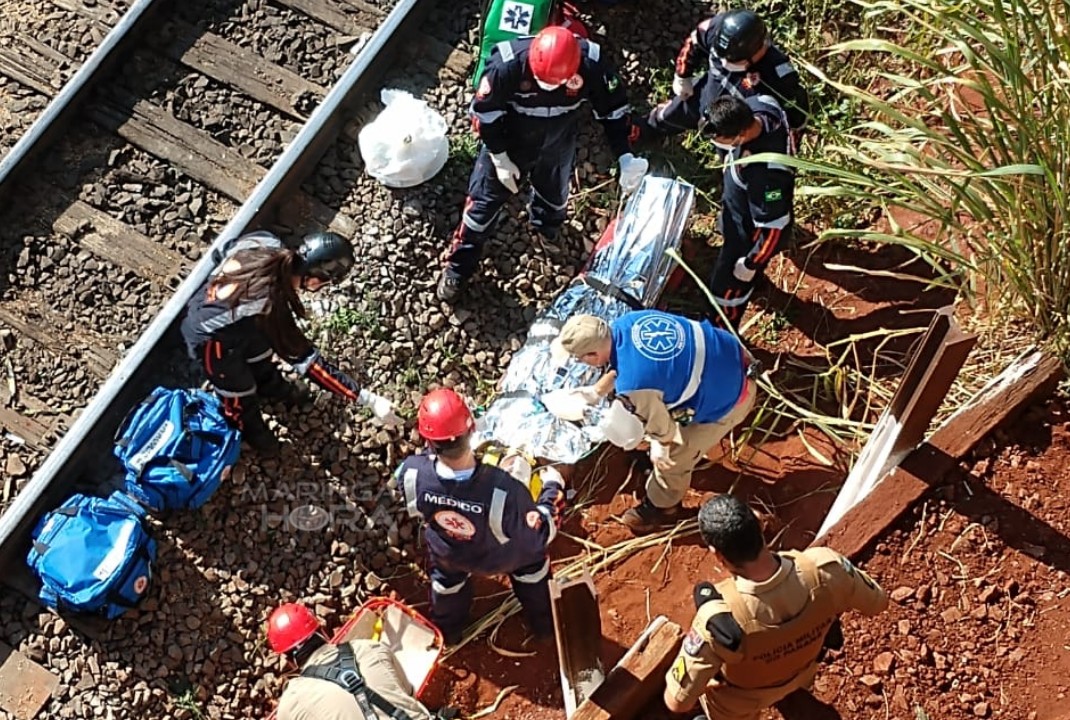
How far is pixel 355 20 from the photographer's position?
661 cm

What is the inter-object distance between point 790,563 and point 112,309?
3.90m

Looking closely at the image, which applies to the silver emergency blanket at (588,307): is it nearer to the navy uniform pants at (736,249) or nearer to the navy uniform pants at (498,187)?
the navy uniform pants at (736,249)

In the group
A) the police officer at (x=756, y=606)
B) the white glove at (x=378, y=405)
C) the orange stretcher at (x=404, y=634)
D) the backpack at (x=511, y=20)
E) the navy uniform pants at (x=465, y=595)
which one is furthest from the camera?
the backpack at (x=511, y=20)

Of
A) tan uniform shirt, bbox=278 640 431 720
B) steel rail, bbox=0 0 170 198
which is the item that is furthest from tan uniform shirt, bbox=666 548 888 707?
steel rail, bbox=0 0 170 198

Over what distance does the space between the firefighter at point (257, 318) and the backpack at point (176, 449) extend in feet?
0.38

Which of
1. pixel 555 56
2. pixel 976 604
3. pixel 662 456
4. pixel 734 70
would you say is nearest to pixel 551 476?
pixel 662 456

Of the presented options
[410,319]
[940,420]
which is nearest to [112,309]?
[410,319]

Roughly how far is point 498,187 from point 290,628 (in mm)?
2527

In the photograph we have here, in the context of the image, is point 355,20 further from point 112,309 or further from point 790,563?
point 790,563

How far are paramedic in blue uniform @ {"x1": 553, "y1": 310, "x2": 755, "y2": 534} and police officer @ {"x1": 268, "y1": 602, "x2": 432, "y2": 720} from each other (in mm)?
1474

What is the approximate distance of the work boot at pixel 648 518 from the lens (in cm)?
547

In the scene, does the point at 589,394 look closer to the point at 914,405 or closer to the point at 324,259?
the point at 324,259

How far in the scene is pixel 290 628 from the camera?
178 inches

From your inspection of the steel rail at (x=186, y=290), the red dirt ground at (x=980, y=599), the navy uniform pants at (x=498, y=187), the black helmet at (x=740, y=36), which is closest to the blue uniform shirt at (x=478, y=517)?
the red dirt ground at (x=980, y=599)
